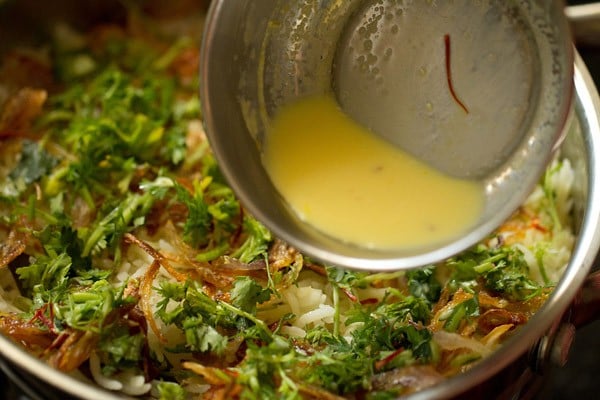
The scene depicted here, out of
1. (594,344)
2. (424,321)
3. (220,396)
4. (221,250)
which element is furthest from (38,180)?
(594,344)


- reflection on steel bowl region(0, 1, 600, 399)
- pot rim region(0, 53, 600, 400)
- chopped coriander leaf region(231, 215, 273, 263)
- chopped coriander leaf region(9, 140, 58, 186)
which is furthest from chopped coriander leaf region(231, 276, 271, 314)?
chopped coriander leaf region(9, 140, 58, 186)

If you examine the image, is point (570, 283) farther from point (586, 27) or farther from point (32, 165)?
point (32, 165)

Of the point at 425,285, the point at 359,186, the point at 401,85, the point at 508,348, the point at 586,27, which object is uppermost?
the point at 586,27

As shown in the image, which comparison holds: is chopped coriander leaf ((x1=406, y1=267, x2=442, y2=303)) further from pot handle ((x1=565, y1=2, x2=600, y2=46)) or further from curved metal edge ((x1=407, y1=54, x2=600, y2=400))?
pot handle ((x1=565, y1=2, x2=600, y2=46))

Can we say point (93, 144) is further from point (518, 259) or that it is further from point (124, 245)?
point (518, 259)

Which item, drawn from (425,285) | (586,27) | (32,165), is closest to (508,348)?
(425,285)

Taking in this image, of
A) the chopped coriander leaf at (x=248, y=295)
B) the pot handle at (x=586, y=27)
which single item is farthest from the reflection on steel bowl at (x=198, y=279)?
the pot handle at (x=586, y=27)
